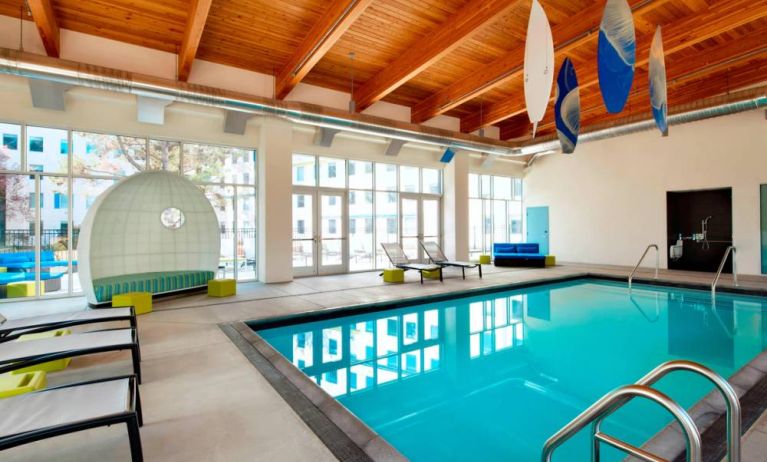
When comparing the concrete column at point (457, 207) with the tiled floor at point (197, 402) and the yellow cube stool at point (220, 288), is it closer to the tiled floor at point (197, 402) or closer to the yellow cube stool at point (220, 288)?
the tiled floor at point (197, 402)

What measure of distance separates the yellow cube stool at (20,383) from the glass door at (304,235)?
6.14 m

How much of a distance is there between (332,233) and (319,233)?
0.38 meters

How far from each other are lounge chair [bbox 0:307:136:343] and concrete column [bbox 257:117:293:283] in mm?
4183

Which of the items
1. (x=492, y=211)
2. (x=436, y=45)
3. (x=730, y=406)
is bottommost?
(x=730, y=406)

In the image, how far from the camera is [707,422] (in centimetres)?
237

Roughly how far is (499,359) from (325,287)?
411 centimetres

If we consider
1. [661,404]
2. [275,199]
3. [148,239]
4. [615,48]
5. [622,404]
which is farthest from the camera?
[275,199]

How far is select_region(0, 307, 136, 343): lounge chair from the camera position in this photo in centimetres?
287

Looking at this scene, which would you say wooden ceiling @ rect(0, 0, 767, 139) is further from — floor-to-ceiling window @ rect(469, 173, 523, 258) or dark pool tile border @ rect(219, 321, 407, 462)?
floor-to-ceiling window @ rect(469, 173, 523, 258)

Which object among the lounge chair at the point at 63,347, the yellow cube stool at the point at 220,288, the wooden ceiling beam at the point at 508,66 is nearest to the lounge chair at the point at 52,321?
the lounge chair at the point at 63,347

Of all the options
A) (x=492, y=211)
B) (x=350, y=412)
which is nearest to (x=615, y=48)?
(x=350, y=412)

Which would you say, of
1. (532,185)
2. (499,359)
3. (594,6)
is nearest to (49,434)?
(499,359)

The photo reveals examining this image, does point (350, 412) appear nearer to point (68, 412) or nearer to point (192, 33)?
point (68, 412)

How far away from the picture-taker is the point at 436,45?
212 inches
